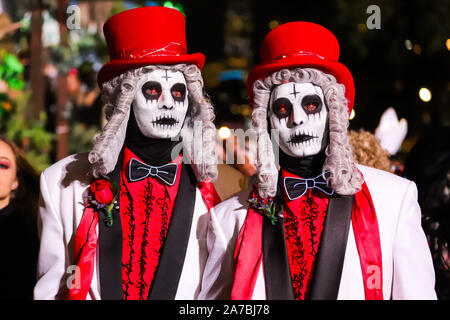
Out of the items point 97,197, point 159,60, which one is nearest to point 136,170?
point 97,197

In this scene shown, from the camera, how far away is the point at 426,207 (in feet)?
12.3

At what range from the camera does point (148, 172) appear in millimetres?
3156

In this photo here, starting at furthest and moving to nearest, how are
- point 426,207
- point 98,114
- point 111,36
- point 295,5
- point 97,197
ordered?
point 295,5
point 98,114
point 426,207
point 111,36
point 97,197

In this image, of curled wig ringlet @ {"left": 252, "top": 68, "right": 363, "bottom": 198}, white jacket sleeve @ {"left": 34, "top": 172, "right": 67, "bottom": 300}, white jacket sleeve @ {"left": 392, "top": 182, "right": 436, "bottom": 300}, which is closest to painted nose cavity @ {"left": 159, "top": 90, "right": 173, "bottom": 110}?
curled wig ringlet @ {"left": 252, "top": 68, "right": 363, "bottom": 198}

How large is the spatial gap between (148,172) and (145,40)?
0.70 meters

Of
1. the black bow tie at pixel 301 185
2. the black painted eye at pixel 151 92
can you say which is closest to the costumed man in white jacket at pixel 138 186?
the black painted eye at pixel 151 92

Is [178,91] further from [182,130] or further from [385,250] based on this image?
[385,250]

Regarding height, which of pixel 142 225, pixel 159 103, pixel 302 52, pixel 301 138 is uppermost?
pixel 302 52

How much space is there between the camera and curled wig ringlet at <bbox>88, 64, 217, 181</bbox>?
3.09 metres

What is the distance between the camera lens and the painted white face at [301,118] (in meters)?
2.85

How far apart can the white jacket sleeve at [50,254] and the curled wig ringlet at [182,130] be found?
0.99ft

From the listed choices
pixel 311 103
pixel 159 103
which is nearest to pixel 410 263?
pixel 311 103
